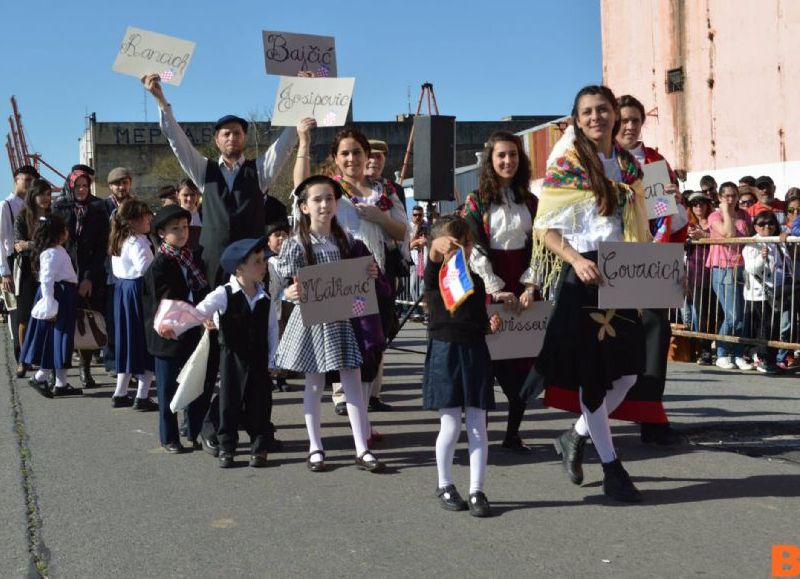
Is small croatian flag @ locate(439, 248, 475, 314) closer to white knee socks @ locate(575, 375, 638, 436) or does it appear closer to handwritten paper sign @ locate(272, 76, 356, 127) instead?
white knee socks @ locate(575, 375, 638, 436)

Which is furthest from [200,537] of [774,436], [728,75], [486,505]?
[728,75]

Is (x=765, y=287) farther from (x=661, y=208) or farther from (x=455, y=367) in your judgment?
(x=455, y=367)

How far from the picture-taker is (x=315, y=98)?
25.2 feet

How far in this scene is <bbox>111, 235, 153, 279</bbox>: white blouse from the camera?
8.73 metres

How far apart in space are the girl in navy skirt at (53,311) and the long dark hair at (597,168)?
5.79 m

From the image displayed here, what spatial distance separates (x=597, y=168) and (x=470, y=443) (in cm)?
154

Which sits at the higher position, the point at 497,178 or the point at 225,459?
the point at 497,178

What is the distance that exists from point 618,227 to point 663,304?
1.55 ft

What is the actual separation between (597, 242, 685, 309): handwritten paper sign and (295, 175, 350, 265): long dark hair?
5.80 ft

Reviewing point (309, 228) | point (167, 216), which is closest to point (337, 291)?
point (309, 228)

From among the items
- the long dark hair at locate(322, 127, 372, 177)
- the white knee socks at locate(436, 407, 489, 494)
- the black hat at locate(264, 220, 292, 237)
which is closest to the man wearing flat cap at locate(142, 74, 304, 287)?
the long dark hair at locate(322, 127, 372, 177)

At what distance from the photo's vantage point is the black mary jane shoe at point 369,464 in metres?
6.16

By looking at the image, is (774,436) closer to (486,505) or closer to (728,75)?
(486,505)

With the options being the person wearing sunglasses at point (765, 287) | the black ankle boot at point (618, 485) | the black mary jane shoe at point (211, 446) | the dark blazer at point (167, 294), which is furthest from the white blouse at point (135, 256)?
the person wearing sunglasses at point (765, 287)
